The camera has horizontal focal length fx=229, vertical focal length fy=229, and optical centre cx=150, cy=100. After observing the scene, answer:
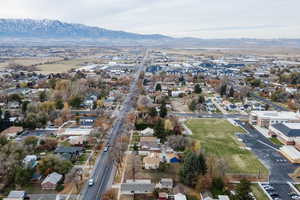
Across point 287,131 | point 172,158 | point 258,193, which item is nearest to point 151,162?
point 172,158

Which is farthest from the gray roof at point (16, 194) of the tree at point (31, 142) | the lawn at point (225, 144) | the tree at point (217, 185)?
the lawn at point (225, 144)

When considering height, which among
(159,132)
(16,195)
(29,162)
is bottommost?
(16,195)

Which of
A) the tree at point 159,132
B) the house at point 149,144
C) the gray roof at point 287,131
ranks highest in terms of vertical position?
the gray roof at point 287,131

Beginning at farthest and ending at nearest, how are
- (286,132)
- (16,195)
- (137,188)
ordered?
(286,132)
(137,188)
(16,195)

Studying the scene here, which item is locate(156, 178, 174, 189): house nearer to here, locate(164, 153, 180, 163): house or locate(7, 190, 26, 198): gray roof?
locate(164, 153, 180, 163): house

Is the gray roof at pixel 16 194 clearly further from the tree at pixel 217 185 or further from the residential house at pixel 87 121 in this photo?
the residential house at pixel 87 121

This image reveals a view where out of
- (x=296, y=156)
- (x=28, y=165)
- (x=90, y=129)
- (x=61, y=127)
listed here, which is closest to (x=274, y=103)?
(x=296, y=156)

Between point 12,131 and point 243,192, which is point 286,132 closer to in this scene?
point 243,192
